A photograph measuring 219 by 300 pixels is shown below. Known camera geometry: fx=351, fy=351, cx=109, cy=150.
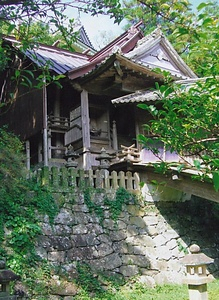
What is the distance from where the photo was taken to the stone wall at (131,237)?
25.8ft

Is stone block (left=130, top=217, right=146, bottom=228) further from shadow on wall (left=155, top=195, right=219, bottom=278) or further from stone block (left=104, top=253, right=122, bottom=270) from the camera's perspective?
stone block (left=104, top=253, right=122, bottom=270)

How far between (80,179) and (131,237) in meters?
2.01

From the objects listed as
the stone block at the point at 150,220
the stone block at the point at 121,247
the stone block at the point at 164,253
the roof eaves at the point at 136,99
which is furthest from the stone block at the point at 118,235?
the roof eaves at the point at 136,99

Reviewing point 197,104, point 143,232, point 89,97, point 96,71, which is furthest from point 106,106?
point 197,104

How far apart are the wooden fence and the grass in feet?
8.25

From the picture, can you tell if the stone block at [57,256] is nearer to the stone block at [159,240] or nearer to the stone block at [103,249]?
the stone block at [103,249]

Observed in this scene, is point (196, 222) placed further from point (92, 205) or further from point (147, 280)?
point (92, 205)

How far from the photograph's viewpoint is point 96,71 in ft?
35.5

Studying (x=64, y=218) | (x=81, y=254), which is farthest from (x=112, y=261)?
(x=64, y=218)

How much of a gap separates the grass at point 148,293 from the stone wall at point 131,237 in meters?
0.31

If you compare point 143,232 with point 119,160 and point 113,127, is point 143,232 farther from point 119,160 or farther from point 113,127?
point 113,127

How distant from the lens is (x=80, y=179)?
8789 mm

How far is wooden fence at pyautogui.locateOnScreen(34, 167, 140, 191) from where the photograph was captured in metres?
8.29

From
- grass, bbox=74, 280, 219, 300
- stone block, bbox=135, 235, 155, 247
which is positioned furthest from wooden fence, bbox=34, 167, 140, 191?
grass, bbox=74, 280, 219, 300
